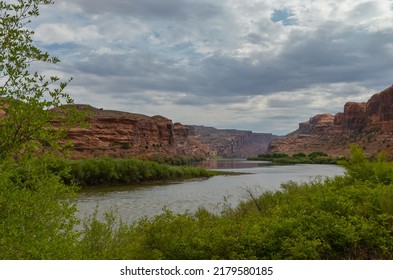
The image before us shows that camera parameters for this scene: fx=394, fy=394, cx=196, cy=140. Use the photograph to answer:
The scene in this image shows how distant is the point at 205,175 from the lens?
241ft

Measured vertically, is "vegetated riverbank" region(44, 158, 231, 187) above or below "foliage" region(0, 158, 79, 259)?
below

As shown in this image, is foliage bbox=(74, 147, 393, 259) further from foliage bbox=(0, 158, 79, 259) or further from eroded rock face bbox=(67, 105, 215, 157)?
eroded rock face bbox=(67, 105, 215, 157)

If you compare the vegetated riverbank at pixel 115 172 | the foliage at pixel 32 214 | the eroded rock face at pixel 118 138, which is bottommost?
the vegetated riverbank at pixel 115 172

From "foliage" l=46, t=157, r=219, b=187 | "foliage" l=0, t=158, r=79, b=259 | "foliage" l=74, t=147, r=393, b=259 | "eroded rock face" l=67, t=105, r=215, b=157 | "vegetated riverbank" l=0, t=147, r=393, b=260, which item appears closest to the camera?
"foliage" l=0, t=158, r=79, b=259

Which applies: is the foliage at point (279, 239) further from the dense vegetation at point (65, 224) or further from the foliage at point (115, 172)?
the foliage at point (115, 172)

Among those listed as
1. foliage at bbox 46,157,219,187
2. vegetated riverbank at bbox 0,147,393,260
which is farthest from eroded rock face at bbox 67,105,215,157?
vegetated riverbank at bbox 0,147,393,260

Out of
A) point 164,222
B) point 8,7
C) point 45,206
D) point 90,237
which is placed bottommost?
point 90,237

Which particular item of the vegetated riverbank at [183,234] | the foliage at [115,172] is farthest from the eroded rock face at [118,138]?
the vegetated riverbank at [183,234]

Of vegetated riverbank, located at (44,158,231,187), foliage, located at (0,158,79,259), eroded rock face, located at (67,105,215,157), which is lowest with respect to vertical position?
vegetated riverbank, located at (44,158,231,187)

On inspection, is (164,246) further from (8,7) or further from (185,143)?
(185,143)

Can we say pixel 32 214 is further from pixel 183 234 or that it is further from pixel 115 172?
pixel 115 172

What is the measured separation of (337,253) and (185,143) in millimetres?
181417

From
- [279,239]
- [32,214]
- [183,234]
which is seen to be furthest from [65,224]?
[279,239]
